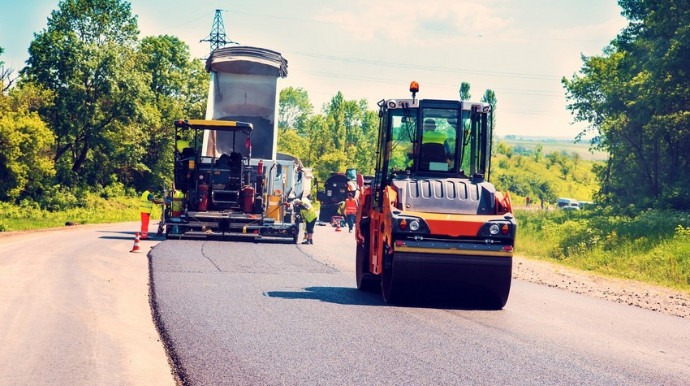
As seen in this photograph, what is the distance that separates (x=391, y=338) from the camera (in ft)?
28.1

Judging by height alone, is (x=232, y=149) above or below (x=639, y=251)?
above

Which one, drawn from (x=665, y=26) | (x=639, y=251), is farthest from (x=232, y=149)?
(x=665, y=26)

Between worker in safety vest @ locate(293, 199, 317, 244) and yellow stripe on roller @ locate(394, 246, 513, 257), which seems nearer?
yellow stripe on roller @ locate(394, 246, 513, 257)

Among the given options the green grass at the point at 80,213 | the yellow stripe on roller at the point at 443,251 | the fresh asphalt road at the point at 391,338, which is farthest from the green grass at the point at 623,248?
the green grass at the point at 80,213

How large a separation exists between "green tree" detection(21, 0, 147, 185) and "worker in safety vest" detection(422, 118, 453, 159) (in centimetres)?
3941

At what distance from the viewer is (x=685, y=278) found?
1762 centimetres

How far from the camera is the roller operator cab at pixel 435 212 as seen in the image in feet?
34.4

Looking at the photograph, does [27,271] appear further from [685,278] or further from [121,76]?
[121,76]

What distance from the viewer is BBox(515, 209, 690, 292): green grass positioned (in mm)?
18766

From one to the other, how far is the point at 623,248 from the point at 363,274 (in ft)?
41.3

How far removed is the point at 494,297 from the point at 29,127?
37.1m

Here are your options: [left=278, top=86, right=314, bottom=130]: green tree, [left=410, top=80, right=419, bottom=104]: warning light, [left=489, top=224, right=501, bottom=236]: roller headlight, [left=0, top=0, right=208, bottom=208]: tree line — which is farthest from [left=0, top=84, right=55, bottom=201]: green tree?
[left=278, top=86, right=314, bottom=130]: green tree

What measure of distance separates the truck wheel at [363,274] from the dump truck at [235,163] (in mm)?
9674

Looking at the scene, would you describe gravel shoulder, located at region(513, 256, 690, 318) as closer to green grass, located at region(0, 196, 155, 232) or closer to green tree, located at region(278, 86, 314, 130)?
green grass, located at region(0, 196, 155, 232)
